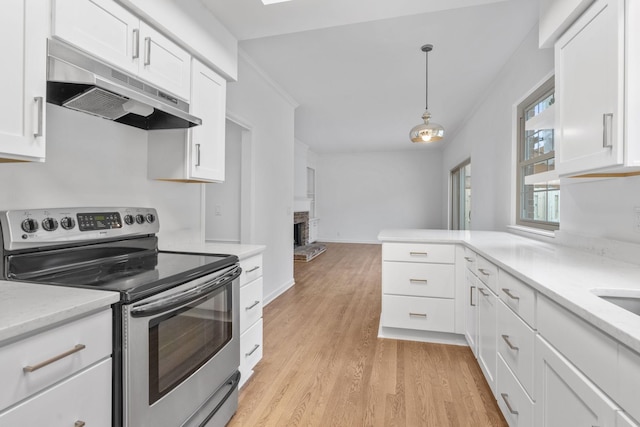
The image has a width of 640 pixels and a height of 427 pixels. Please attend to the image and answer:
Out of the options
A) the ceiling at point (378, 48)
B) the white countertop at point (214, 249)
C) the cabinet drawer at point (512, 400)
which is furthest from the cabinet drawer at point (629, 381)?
the ceiling at point (378, 48)

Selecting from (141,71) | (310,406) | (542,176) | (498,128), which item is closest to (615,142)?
(542,176)

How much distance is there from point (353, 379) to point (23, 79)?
2.24m

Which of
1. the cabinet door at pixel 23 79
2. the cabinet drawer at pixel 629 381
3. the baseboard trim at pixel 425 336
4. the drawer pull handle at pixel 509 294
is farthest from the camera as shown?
the baseboard trim at pixel 425 336

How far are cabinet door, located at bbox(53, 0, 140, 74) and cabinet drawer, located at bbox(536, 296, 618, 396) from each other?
6.55ft

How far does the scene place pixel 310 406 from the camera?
1.83 m

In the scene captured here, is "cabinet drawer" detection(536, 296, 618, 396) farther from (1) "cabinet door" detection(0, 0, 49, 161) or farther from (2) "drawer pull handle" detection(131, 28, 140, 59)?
(2) "drawer pull handle" detection(131, 28, 140, 59)

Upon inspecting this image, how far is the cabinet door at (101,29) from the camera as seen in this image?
1.19 meters

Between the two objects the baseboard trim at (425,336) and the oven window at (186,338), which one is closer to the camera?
the oven window at (186,338)

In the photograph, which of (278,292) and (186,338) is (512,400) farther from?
(278,292)

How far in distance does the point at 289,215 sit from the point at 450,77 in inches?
106

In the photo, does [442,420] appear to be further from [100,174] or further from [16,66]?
[16,66]

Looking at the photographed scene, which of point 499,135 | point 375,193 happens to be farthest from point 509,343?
point 375,193

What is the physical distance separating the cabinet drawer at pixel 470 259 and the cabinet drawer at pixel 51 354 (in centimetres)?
212

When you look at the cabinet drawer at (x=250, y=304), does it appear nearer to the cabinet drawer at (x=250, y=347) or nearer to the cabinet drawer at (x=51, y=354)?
the cabinet drawer at (x=250, y=347)
